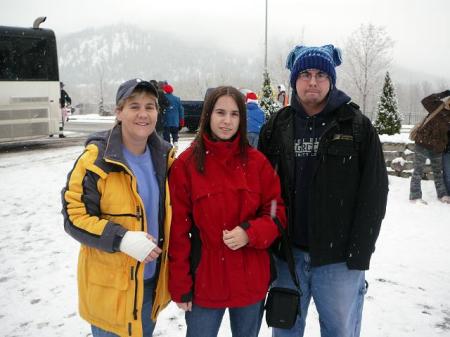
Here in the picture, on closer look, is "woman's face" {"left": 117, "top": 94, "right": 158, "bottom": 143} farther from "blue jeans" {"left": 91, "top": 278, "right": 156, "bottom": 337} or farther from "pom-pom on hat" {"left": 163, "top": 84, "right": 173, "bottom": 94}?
"pom-pom on hat" {"left": 163, "top": 84, "right": 173, "bottom": 94}

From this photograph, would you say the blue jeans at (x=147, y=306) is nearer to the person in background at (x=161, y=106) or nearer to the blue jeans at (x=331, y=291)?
the blue jeans at (x=331, y=291)

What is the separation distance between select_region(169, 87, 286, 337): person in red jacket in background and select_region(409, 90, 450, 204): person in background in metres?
5.82

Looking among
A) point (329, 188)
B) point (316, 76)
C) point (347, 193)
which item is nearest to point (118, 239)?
point (329, 188)

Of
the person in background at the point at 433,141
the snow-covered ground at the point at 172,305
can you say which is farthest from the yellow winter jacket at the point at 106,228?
the person in background at the point at 433,141

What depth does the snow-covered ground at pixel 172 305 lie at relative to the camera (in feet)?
10.7

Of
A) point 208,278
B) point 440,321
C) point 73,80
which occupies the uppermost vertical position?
point 73,80

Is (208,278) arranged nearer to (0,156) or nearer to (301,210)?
(301,210)

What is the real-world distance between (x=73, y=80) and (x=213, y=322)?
20206 cm

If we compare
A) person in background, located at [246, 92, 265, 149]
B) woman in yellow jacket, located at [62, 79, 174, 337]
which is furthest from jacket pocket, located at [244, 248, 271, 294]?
person in background, located at [246, 92, 265, 149]

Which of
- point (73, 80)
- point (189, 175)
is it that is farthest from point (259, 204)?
point (73, 80)

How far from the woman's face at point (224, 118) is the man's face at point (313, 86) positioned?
18.0 inches

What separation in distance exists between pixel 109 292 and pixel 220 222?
2.36 feet

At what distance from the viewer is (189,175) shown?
2.16m

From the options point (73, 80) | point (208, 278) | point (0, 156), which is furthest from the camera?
point (73, 80)
